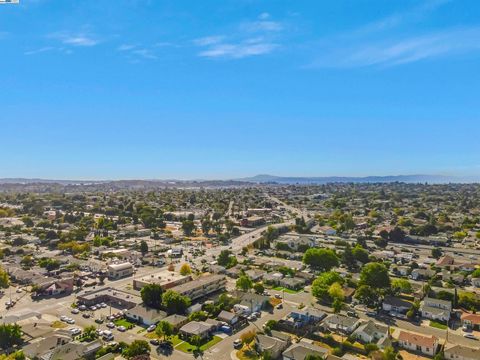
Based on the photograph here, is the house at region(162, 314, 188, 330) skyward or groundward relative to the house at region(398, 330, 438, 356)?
skyward

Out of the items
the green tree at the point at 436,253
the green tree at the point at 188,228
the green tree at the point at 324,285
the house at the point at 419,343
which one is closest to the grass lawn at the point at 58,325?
the green tree at the point at 324,285

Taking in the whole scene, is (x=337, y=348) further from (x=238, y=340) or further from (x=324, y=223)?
(x=324, y=223)

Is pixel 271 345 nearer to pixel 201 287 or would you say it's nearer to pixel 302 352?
pixel 302 352

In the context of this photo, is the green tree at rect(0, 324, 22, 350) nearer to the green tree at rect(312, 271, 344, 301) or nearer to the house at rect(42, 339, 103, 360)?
the house at rect(42, 339, 103, 360)

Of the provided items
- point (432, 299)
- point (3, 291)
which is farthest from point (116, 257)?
point (432, 299)

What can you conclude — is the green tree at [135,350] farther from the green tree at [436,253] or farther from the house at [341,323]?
the green tree at [436,253]

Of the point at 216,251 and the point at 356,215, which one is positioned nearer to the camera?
the point at 216,251

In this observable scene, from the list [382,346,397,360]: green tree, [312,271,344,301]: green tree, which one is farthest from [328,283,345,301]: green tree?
[382,346,397,360]: green tree
